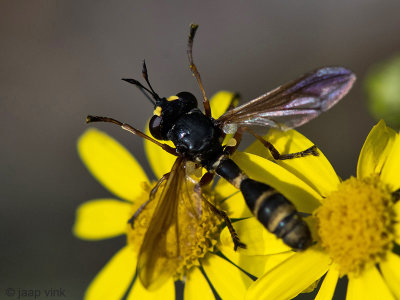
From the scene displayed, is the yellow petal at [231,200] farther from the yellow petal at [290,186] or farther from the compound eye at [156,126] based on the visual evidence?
the compound eye at [156,126]

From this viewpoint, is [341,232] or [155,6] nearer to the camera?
[341,232]

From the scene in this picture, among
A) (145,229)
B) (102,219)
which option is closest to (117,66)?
(102,219)

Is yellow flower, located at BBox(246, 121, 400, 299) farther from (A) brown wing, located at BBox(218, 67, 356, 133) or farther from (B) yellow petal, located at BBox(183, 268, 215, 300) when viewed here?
(B) yellow petal, located at BBox(183, 268, 215, 300)

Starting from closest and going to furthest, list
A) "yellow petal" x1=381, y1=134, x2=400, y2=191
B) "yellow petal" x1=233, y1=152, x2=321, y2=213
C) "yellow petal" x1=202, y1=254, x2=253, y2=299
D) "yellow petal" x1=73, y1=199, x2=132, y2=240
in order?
"yellow petal" x1=381, y1=134, x2=400, y2=191 → "yellow petal" x1=233, y1=152, x2=321, y2=213 → "yellow petal" x1=202, y1=254, x2=253, y2=299 → "yellow petal" x1=73, y1=199, x2=132, y2=240

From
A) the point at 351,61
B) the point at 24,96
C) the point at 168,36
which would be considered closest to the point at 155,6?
the point at 168,36

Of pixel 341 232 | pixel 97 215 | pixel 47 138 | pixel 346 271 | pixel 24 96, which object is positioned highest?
pixel 24 96

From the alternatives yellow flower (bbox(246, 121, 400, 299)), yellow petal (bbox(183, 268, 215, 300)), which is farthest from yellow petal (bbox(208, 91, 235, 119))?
yellow petal (bbox(183, 268, 215, 300))

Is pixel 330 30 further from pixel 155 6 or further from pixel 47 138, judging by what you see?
pixel 47 138

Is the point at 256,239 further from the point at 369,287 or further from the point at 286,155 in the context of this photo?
the point at 369,287
